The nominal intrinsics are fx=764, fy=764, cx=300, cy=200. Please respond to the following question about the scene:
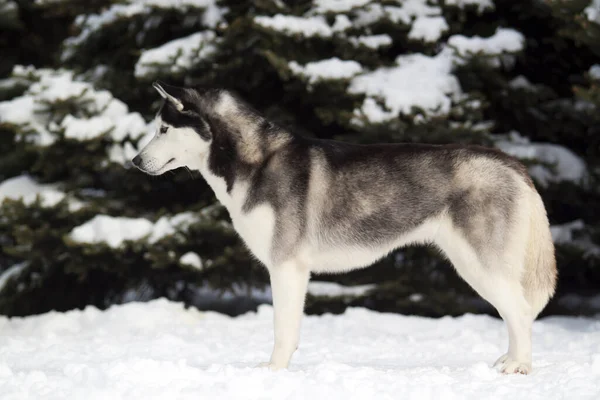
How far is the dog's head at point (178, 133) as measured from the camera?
4820 millimetres

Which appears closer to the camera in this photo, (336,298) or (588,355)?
(588,355)

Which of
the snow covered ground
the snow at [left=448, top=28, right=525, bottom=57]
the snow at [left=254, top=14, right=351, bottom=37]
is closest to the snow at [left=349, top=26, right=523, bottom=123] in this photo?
the snow at [left=448, top=28, right=525, bottom=57]

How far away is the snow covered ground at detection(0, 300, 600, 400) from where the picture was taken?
399 centimetres

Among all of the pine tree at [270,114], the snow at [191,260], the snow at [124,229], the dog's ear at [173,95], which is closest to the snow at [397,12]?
the pine tree at [270,114]

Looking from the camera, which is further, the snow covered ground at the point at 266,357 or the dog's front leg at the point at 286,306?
the dog's front leg at the point at 286,306

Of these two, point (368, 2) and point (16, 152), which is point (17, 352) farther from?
point (368, 2)

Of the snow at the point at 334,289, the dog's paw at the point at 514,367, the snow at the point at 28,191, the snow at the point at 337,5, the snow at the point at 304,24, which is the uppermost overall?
the snow at the point at 337,5

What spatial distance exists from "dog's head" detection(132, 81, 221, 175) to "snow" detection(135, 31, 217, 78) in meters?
2.71

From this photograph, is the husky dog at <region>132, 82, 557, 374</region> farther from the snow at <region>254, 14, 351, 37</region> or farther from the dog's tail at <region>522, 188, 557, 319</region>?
the snow at <region>254, 14, 351, 37</region>

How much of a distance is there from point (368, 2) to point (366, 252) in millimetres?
3486

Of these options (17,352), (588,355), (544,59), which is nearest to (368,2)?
(544,59)

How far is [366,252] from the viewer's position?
16.0 feet

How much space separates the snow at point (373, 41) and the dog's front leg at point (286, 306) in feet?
11.3

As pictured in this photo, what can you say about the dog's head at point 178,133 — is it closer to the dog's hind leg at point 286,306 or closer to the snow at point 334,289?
the dog's hind leg at point 286,306
